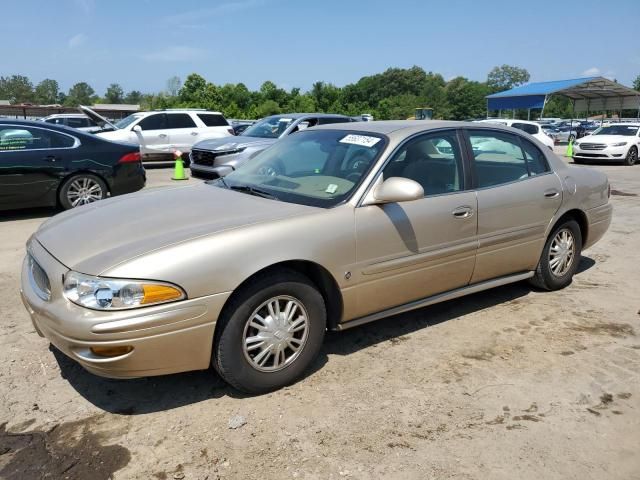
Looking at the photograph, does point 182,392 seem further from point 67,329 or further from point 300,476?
point 300,476

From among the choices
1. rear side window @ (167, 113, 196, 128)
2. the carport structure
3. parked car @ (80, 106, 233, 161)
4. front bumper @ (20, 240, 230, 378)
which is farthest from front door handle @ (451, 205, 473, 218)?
the carport structure

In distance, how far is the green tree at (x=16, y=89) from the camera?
118 meters

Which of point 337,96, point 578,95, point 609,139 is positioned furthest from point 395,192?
point 337,96

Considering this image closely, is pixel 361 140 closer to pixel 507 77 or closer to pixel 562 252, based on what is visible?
pixel 562 252

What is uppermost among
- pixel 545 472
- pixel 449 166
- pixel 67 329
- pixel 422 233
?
pixel 449 166

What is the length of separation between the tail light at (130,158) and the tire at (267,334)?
649 cm

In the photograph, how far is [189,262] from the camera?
288 cm

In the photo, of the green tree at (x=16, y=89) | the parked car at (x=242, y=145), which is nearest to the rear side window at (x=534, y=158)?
the parked car at (x=242, y=145)

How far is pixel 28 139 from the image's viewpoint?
792cm

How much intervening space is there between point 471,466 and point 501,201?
2.32 m

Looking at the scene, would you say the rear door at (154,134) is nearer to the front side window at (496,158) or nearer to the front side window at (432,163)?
Result: the front side window at (496,158)

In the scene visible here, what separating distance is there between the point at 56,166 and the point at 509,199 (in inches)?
260

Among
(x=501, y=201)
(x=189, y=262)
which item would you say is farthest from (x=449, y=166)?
(x=189, y=262)

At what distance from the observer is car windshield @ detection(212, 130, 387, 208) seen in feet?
12.2
